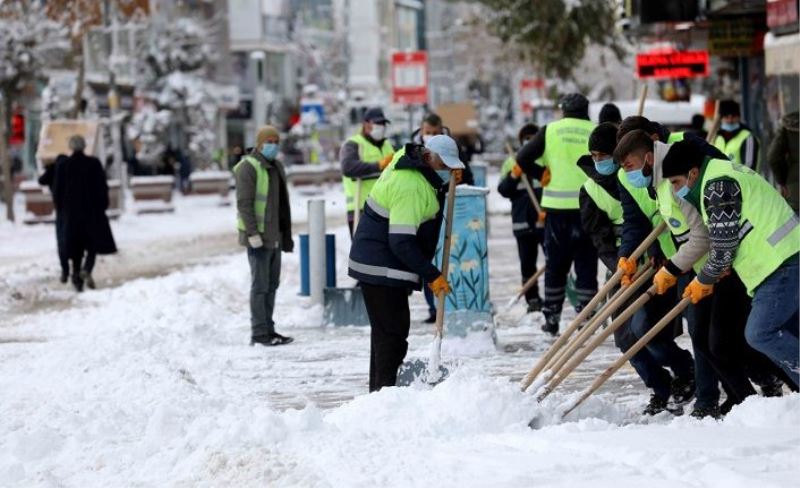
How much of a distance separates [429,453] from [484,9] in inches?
1258

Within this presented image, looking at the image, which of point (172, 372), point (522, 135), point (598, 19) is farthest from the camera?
point (598, 19)

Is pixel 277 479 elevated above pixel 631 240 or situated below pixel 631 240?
below

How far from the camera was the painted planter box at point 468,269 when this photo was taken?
1252 cm

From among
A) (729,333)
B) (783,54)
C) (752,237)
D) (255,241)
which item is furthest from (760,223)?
(783,54)

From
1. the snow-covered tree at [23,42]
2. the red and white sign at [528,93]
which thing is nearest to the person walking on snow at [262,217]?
the snow-covered tree at [23,42]

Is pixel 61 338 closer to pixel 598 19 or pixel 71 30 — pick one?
pixel 71 30

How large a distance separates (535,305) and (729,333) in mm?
6268

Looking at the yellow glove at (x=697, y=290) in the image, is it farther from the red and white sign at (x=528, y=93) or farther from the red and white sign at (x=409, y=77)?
the red and white sign at (x=528, y=93)

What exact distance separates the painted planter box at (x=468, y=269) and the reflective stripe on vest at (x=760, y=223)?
466cm

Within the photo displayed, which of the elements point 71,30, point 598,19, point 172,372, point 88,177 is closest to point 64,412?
point 172,372

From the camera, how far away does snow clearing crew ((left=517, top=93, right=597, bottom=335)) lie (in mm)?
12461

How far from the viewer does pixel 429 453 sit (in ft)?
24.5

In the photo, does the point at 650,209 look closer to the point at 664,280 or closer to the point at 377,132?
the point at 664,280

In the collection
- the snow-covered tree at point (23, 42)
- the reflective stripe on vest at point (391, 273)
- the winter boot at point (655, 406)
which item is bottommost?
the winter boot at point (655, 406)
